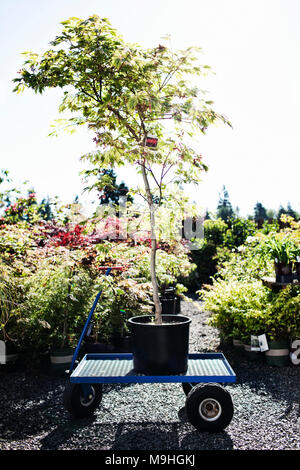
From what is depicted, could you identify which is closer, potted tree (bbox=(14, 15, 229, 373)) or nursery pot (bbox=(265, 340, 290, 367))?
potted tree (bbox=(14, 15, 229, 373))

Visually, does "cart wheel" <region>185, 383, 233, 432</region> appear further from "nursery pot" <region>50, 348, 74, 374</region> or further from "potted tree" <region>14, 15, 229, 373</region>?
"nursery pot" <region>50, 348, 74, 374</region>

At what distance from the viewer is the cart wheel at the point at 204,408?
8.07 ft

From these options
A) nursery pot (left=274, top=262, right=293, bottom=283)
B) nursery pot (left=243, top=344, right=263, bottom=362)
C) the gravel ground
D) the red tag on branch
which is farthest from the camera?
nursery pot (left=274, top=262, right=293, bottom=283)

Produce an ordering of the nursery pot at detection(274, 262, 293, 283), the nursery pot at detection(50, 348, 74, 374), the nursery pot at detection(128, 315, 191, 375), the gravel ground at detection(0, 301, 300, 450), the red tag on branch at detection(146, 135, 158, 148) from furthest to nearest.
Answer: the nursery pot at detection(274, 262, 293, 283) < the nursery pot at detection(50, 348, 74, 374) < the red tag on branch at detection(146, 135, 158, 148) < the nursery pot at detection(128, 315, 191, 375) < the gravel ground at detection(0, 301, 300, 450)

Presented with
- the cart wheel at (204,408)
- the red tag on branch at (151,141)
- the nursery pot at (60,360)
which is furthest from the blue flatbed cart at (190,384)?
the red tag on branch at (151,141)

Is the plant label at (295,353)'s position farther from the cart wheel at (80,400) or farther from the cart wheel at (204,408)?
the cart wheel at (80,400)

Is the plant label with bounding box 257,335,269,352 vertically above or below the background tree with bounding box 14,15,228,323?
below

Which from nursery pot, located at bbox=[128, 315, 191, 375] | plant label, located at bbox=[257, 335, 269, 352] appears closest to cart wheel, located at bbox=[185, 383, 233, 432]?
nursery pot, located at bbox=[128, 315, 191, 375]

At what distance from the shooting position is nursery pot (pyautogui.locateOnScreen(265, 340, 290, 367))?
3.76 meters

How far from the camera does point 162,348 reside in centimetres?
267

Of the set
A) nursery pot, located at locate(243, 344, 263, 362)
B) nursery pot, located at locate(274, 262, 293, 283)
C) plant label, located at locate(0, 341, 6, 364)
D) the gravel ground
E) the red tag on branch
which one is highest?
the red tag on branch

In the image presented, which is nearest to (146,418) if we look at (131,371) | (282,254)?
(131,371)

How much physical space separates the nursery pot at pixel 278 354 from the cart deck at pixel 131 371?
998 millimetres

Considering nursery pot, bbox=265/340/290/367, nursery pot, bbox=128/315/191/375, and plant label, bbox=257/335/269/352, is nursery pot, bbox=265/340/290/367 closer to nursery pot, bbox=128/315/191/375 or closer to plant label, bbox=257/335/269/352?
plant label, bbox=257/335/269/352
